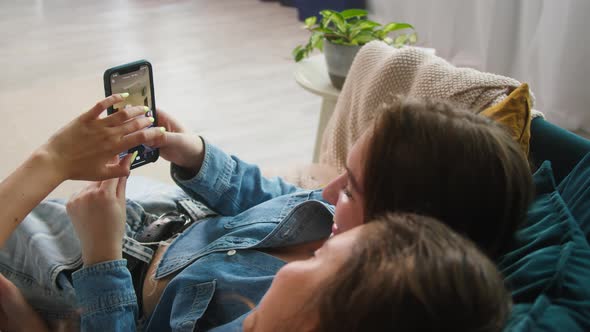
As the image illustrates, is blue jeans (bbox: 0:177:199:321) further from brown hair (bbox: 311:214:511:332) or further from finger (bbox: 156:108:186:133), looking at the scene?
brown hair (bbox: 311:214:511:332)

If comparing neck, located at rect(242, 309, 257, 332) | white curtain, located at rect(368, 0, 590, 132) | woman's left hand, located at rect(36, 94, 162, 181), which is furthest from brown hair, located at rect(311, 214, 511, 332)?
white curtain, located at rect(368, 0, 590, 132)

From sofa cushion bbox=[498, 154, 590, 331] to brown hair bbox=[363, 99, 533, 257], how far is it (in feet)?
0.14

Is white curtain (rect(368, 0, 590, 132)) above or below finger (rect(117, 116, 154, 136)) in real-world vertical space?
below

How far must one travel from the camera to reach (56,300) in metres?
1.12

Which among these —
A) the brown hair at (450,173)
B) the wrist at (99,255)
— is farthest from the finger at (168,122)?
the brown hair at (450,173)

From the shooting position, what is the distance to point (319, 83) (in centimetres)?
188

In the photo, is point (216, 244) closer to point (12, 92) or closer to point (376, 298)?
point (376, 298)

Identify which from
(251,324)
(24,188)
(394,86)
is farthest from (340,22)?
(251,324)

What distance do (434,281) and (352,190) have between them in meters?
0.32

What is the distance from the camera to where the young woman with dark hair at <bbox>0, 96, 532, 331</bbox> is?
779 mm

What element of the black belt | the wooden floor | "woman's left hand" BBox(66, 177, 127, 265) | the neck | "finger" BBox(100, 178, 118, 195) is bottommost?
the wooden floor

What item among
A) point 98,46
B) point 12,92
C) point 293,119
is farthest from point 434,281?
point 98,46

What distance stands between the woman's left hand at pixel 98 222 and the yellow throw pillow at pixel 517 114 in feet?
2.08

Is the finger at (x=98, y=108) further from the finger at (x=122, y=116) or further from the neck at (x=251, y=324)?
the neck at (x=251, y=324)
